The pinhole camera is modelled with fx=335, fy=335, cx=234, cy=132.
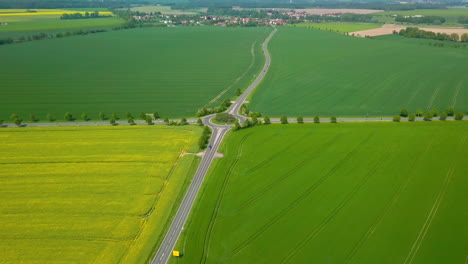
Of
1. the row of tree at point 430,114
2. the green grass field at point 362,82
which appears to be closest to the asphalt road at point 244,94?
the green grass field at point 362,82

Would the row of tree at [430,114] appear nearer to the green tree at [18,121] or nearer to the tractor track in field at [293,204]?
the tractor track in field at [293,204]

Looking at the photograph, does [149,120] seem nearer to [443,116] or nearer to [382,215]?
[382,215]

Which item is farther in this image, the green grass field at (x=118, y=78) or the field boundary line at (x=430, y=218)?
the green grass field at (x=118, y=78)

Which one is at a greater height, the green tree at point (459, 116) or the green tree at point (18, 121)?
the green tree at point (459, 116)

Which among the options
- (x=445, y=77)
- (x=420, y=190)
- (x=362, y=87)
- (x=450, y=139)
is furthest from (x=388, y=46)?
(x=420, y=190)

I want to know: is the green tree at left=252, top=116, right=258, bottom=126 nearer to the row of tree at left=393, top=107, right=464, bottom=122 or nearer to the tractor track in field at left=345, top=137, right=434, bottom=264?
the row of tree at left=393, top=107, right=464, bottom=122

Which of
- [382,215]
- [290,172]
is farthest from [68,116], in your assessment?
[382,215]
